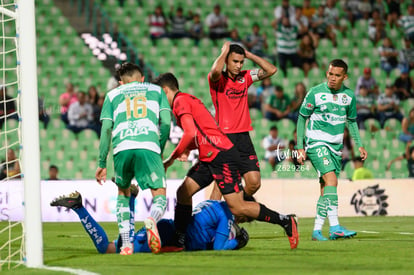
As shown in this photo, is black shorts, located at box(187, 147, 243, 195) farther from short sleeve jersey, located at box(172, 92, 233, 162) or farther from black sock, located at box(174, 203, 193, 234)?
black sock, located at box(174, 203, 193, 234)

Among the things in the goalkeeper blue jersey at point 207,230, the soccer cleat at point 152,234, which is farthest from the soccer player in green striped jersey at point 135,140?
the goalkeeper blue jersey at point 207,230

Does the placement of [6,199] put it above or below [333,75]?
below

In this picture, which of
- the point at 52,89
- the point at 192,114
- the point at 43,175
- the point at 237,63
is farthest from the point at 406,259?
the point at 52,89

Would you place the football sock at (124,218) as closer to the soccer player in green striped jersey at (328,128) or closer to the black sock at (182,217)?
the black sock at (182,217)

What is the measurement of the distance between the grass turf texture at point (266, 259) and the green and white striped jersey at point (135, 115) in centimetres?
104

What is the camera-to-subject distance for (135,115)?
761cm

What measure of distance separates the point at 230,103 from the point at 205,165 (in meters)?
1.88

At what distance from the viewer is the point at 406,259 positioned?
705cm

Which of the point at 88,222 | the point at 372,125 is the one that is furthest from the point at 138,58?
the point at 88,222

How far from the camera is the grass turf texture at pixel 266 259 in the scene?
623 centimetres

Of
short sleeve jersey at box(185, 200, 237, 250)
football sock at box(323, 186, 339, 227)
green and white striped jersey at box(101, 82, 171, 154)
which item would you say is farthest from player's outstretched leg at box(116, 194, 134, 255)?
football sock at box(323, 186, 339, 227)

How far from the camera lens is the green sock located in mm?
7660

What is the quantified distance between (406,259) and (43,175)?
41.9ft

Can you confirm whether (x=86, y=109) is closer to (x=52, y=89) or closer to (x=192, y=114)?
(x=52, y=89)
